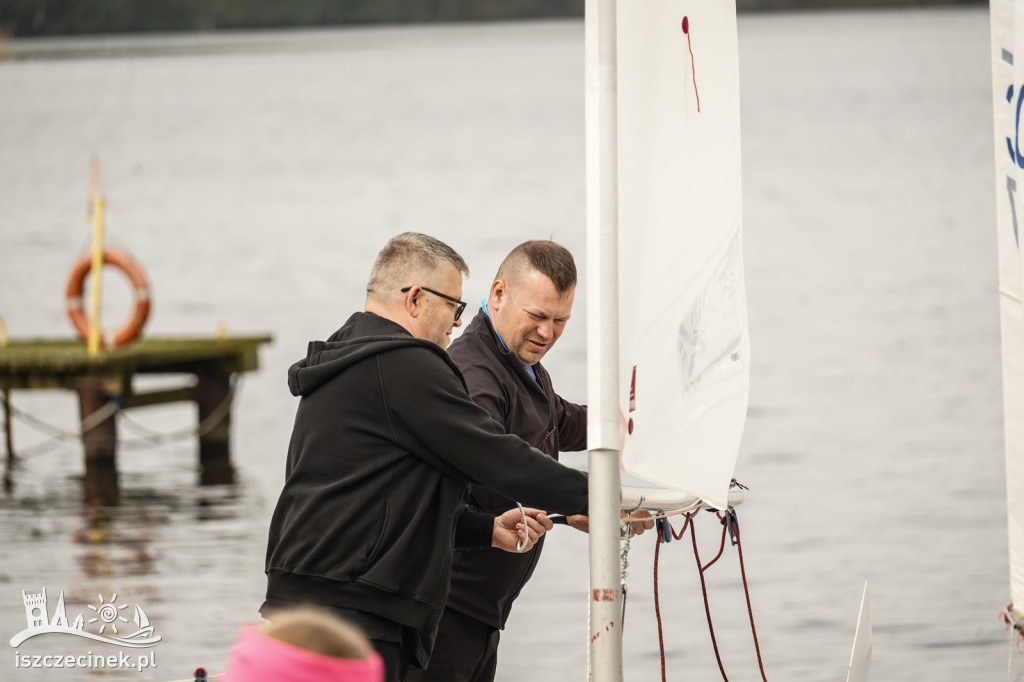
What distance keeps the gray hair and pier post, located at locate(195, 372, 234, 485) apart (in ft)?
35.0

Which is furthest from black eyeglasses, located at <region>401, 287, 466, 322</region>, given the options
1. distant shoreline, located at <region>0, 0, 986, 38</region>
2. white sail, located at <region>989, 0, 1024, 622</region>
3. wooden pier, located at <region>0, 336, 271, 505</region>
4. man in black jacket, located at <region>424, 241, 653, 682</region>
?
distant shoreline, located at <region>0, 0, 986, 38</region>

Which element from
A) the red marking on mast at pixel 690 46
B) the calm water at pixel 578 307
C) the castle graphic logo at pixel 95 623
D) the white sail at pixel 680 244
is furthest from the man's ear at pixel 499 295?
the castle graphic logo at pixel 95 623

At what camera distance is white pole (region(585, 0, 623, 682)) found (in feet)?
9.22

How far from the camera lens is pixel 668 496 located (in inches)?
122

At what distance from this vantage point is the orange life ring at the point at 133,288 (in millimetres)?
12625

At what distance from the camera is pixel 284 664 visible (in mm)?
1667

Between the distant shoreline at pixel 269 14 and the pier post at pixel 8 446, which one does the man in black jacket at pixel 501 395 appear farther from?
the distant shoreline at pixel 269 14

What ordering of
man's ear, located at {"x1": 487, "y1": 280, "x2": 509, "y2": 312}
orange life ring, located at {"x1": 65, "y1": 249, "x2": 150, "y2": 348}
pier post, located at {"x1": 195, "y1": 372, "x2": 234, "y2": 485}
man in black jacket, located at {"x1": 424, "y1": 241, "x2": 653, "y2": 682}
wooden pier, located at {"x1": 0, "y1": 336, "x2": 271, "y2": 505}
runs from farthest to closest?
pier post, located at {"x1": 195, "y1": 372, "x2": 234, "y2": 485}, orange life ring, located at {"x1": 65, "y1": 249, "x2": 150, "y2": 348}, wooden pier, located at {"x1": 0, "y1": 336, "x2": 271, "y2": 505}, man's ear, located at {"x1": 487, "y1": 280, "x2": 509, "y2": 312}, man in black jacket, located at {"x1": 424, "y1": 241, "x2": 653, "y2": 682}

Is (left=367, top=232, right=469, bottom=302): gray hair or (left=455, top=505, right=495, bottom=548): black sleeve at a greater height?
(left=367, top=232, right=469, bottom=302): gray hair

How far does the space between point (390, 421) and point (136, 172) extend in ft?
180

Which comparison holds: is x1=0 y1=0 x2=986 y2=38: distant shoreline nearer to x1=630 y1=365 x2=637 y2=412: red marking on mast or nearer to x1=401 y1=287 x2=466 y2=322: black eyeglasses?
x1=401 y1=287 x2=466 y2=322: black eyeglasses

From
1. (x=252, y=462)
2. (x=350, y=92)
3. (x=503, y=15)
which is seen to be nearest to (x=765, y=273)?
(x=252, y=462)

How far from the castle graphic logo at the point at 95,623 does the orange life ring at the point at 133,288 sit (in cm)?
362

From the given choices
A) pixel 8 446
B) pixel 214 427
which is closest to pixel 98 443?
pixel 214 427
